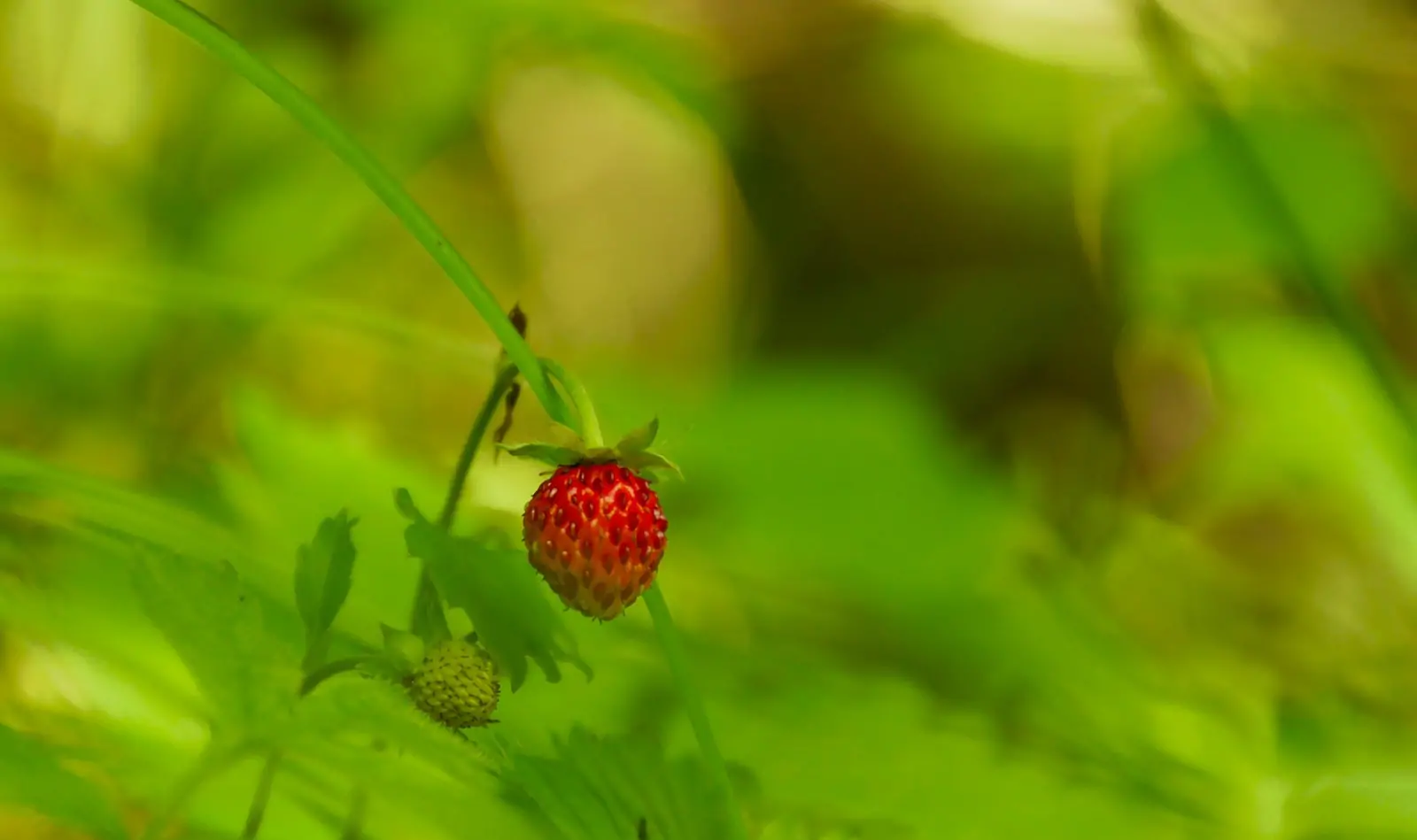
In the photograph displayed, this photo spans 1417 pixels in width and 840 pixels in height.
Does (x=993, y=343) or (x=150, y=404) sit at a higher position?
(x=993, y=343)

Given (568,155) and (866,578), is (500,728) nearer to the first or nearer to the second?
(866,578)

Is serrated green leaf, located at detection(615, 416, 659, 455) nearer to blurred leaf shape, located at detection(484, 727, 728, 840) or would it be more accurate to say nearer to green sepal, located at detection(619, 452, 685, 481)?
green sepal, located at detection(619, 452, 685, 481)

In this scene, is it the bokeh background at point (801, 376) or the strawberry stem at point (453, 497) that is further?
the bokeh background at point (801, 376)

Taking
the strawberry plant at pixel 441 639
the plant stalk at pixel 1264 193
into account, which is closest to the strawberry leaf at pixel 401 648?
the strawberry plant at pixel 441 639

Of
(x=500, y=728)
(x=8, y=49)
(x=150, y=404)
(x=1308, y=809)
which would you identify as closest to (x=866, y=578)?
(x=1308, y=809)

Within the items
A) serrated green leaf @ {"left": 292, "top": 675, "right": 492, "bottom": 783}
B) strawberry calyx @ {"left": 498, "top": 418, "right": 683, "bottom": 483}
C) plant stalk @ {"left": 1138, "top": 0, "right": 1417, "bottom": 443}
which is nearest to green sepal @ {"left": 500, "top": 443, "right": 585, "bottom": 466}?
strawberry calyx @ {"left": 498, "top": 418, "right": 683, "bottom": 483}

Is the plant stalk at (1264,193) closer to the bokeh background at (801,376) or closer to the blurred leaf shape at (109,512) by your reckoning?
the bokeh background at (801,376)

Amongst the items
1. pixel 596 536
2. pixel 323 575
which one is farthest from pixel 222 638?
pixel 596 536
